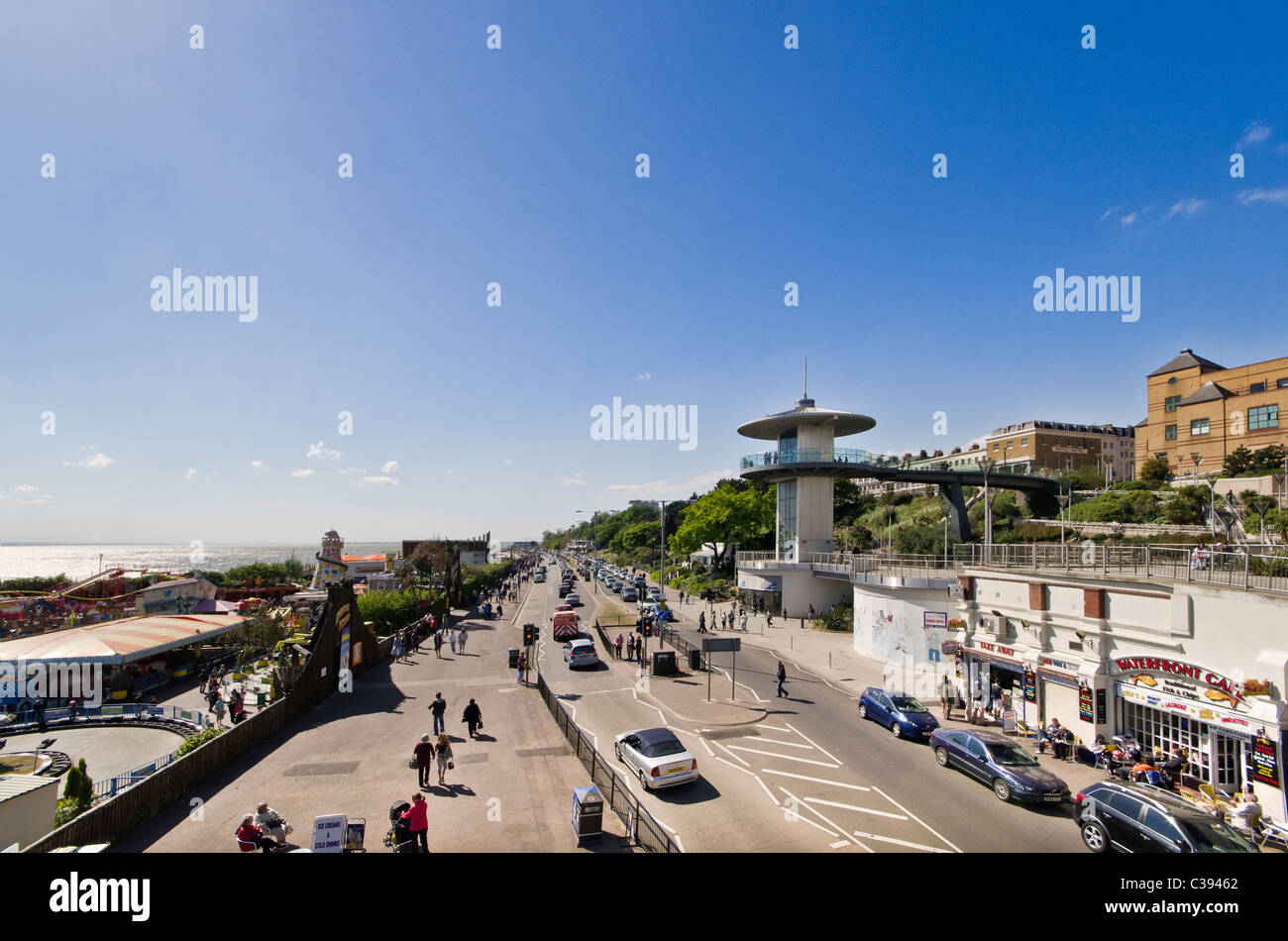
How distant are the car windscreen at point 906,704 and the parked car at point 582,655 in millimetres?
14011

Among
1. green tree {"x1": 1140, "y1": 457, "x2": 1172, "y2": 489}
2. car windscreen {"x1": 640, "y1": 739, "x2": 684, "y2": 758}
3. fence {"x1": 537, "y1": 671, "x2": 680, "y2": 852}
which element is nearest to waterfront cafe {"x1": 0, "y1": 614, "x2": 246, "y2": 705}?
fence {"x1": 537, "y1": 671, "x2": 680, "y2": 852}

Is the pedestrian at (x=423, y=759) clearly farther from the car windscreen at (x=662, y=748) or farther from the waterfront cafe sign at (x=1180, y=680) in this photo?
the waterfront cafe sign at (x=1180, y=680)

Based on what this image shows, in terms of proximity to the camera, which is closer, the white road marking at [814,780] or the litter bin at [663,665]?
the white road marking at [814,780]

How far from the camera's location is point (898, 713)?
19422 millimetres

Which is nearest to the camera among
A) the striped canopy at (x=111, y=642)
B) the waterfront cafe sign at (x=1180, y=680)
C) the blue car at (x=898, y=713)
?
the waterfront cafe sign at (x=1180, y=680)

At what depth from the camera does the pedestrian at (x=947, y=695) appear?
842 inches

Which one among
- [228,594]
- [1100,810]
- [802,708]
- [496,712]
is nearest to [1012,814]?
[1100,810]

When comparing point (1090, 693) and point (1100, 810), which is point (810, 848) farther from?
point (1090, 693)

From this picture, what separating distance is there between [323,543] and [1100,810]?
4726cm

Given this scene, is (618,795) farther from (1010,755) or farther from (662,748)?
(1010,755)

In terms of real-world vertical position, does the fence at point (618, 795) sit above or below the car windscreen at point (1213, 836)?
below

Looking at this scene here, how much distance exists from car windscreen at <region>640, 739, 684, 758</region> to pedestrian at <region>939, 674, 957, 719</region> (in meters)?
11.3

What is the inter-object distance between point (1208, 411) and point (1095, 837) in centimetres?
6360

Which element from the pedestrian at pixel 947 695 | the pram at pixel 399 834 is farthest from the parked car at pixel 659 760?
the pedestrian at pixel 947 695
